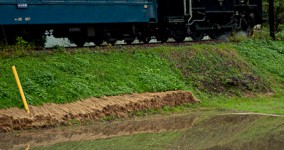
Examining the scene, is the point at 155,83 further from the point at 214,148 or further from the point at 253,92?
the point at 214,148

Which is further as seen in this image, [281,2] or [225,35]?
[281,2]

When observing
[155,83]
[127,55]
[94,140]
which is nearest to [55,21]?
[127,55]

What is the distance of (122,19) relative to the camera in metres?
19.8

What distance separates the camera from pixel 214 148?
9164mm

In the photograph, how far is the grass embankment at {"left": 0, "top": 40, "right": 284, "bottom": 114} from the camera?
13844 mm

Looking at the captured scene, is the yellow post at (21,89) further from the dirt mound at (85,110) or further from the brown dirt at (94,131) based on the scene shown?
the brown dirt at (94,131)

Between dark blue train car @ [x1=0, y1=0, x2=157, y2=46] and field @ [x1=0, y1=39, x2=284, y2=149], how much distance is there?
1.66 meters

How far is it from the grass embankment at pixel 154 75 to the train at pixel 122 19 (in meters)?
2.34

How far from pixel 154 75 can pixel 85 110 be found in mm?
3911

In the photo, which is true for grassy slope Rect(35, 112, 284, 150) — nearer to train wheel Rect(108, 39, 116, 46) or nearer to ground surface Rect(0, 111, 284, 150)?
ground surface Rect(0, 111, 284, 150)

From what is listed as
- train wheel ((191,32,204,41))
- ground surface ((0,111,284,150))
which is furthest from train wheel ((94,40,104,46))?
ground surface ((0,111,284,150))

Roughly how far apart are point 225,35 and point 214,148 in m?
16.2

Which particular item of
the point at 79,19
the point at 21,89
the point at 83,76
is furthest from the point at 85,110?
the point at 79,19

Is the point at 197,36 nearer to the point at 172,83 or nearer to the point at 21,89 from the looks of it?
the point at 172,83
